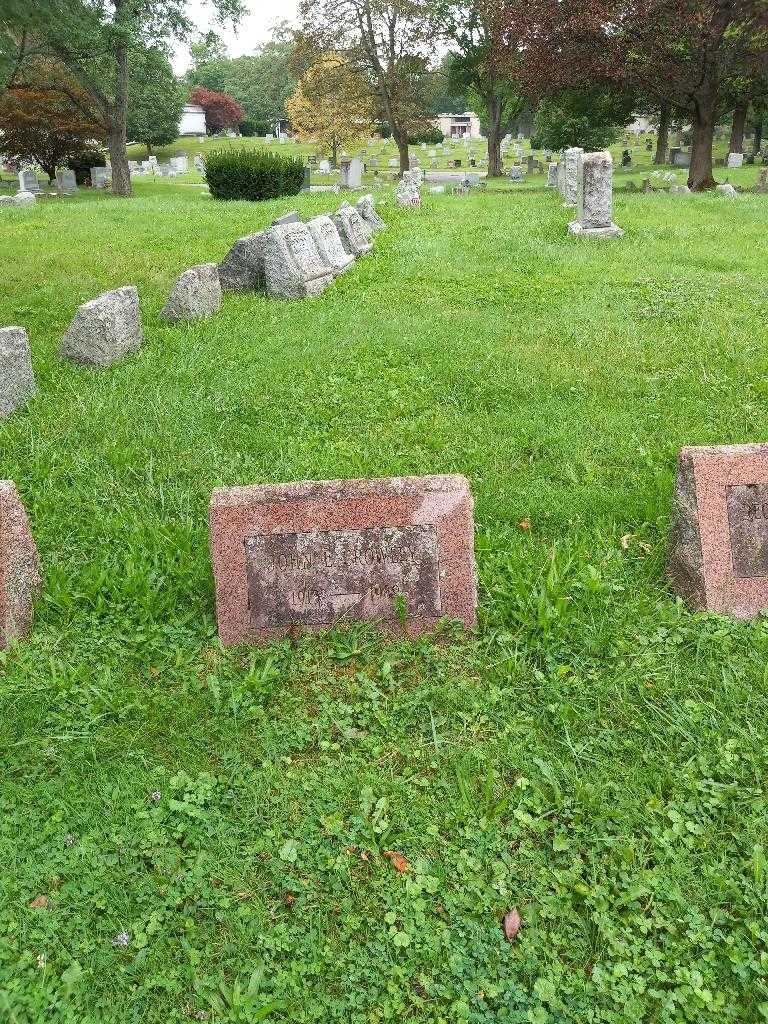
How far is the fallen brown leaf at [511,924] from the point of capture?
232 cm

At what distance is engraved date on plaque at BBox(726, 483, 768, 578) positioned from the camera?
3.54 meters

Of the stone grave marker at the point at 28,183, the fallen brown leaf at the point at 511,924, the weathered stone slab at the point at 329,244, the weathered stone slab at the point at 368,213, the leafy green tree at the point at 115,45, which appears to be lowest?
the fallen brown leaf at the point at 511,924

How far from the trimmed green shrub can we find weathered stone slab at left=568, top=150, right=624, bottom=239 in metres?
10.5

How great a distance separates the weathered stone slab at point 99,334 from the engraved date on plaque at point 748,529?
563cm

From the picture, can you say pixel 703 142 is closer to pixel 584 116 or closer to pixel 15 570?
pixel 584 116

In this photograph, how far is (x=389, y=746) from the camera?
301cm

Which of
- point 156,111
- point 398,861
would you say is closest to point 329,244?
point 398,861

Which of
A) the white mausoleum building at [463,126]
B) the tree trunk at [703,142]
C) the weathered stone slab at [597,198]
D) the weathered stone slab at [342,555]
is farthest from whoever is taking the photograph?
the white mausoleum building at [463,126]

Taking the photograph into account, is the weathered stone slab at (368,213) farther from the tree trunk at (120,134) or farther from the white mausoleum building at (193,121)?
the white mausoleum building at (193,121)

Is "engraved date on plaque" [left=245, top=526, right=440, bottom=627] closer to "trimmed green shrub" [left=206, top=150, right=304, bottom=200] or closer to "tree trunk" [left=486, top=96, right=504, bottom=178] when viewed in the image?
"trimmed green shrub" [left=206, top=150, right=304, bottom=200]

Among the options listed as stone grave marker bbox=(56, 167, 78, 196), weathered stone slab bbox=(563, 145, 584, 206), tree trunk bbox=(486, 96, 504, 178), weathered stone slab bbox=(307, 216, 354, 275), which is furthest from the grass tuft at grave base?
tree trunk bbox=(486, 96, 504, 178)

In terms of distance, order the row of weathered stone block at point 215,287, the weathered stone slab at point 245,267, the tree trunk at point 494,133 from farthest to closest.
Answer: the tree trunk at point 494,133, the weathered stone slab at point 245,267, the row of weathered stone block at point 215,287

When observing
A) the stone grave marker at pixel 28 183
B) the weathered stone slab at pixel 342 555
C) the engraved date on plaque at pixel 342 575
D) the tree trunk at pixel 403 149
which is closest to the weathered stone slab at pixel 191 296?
the weathered stone slab at pixel 342 555

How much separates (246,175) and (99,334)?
16.0m
